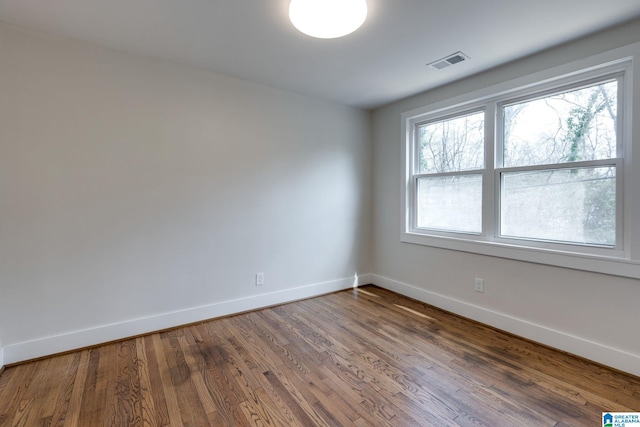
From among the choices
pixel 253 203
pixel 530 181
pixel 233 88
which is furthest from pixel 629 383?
pixel 233 88

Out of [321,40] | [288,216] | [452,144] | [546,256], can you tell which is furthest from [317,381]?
[452,144]

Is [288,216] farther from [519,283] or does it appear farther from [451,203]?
[519,283]

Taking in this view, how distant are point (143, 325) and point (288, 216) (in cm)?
171

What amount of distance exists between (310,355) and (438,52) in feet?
8.64

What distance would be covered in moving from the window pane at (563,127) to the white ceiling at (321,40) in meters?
0.45

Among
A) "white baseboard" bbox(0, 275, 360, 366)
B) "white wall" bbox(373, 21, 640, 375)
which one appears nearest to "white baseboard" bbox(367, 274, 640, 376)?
"white wall" bbox(373, 21, 640, 375)

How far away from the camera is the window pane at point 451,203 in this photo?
9.68ft

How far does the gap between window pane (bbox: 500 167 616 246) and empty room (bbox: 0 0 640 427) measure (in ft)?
0.05

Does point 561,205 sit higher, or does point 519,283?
point 561,205

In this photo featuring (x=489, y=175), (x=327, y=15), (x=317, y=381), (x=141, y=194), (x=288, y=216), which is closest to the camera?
(x=327, y=15)

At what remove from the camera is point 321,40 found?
7.25ft

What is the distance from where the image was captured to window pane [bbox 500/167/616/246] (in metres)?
2.14

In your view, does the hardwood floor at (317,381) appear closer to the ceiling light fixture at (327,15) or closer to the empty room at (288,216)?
the empty room at (288,216)

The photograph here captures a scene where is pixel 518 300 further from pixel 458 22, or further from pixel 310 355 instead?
pixel 458 22
